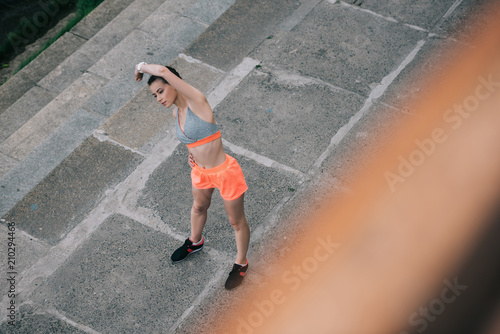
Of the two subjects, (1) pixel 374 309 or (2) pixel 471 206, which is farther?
(2) pixel 471 206

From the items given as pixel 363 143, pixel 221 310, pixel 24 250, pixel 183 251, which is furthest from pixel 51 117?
pixel 363 143

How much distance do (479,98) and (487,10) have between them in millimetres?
1823

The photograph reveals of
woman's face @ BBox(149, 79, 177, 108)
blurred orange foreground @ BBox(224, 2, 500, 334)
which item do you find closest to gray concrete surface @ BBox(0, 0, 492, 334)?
blurred orange foreground @ BBox(224, 2, 500, 334)

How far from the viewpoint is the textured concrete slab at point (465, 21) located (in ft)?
23.2

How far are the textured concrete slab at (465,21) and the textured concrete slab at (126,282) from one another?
14.9 ft

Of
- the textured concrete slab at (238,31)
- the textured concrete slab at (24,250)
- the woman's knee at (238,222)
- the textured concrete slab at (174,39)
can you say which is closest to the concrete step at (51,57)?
the textured concrete slab at (174,39)

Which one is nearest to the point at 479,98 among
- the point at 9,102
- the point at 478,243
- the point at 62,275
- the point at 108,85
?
the point at 478,243

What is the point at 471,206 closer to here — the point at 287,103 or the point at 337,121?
the point at 337,121

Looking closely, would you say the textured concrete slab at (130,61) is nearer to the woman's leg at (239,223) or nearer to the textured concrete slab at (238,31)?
the textured concrete slab at (238,31)

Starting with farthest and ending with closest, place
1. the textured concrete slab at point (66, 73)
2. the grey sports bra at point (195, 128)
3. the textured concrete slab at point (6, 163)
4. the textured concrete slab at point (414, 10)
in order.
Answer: the textured concrete slab at point (66, 73), the textured concrete slab at point (414, 10), the textured concrete slab at point (6, 163), the grey sports bra at point (195, 128)

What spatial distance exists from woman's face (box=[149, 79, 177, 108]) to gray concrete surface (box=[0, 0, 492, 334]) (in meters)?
1.77

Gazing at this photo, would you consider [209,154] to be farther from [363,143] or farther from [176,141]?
[363,143]

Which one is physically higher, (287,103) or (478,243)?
(287,103)

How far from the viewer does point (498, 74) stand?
6.54 m
